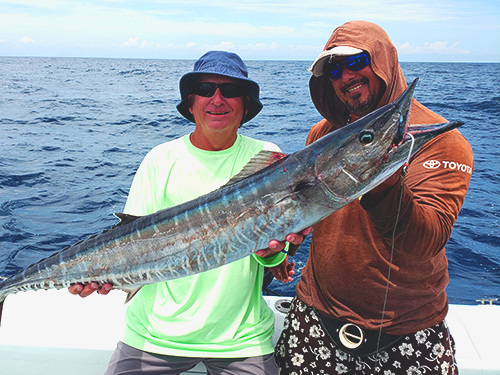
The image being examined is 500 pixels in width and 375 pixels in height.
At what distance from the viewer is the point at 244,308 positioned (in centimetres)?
280

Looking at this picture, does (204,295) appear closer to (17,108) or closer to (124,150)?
(124,150)

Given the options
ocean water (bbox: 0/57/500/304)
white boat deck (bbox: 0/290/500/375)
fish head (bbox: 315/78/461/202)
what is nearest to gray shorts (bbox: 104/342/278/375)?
white boat deck (bbox: 0/290/500/375)

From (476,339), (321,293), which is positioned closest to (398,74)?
(321,293)

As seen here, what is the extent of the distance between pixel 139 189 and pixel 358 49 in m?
1.75

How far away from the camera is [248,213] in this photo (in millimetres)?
2215

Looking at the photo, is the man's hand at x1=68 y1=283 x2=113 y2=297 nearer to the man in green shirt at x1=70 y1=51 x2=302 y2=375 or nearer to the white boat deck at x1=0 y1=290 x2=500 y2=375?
the man in green shirt at x1=70 y1=51 x2=302 y2=375

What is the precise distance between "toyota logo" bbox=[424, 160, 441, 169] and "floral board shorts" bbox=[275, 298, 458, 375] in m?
1.07

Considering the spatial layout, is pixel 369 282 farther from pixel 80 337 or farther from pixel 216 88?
pixel 80 337

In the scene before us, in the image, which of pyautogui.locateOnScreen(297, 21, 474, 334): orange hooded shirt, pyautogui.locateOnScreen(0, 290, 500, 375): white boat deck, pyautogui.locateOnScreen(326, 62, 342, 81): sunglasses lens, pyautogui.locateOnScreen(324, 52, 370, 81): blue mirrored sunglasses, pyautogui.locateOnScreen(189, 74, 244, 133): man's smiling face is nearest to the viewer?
pyautogui.locateOnScreen(297, 21, 474, 334): orange hooded shirt

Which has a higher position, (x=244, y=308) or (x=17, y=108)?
(x=244, y=308)

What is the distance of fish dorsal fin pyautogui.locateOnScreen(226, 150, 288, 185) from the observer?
230cm

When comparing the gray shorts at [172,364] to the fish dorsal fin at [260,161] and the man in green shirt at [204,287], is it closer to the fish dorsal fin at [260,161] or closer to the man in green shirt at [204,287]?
the man in green shirt at [204,287]

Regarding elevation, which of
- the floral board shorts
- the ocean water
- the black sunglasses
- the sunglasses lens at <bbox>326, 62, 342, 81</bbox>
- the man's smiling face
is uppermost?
the sunglasses lens at <bbox>326, 62, 342, 81</bbox>

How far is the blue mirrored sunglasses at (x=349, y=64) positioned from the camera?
2.46 metres
